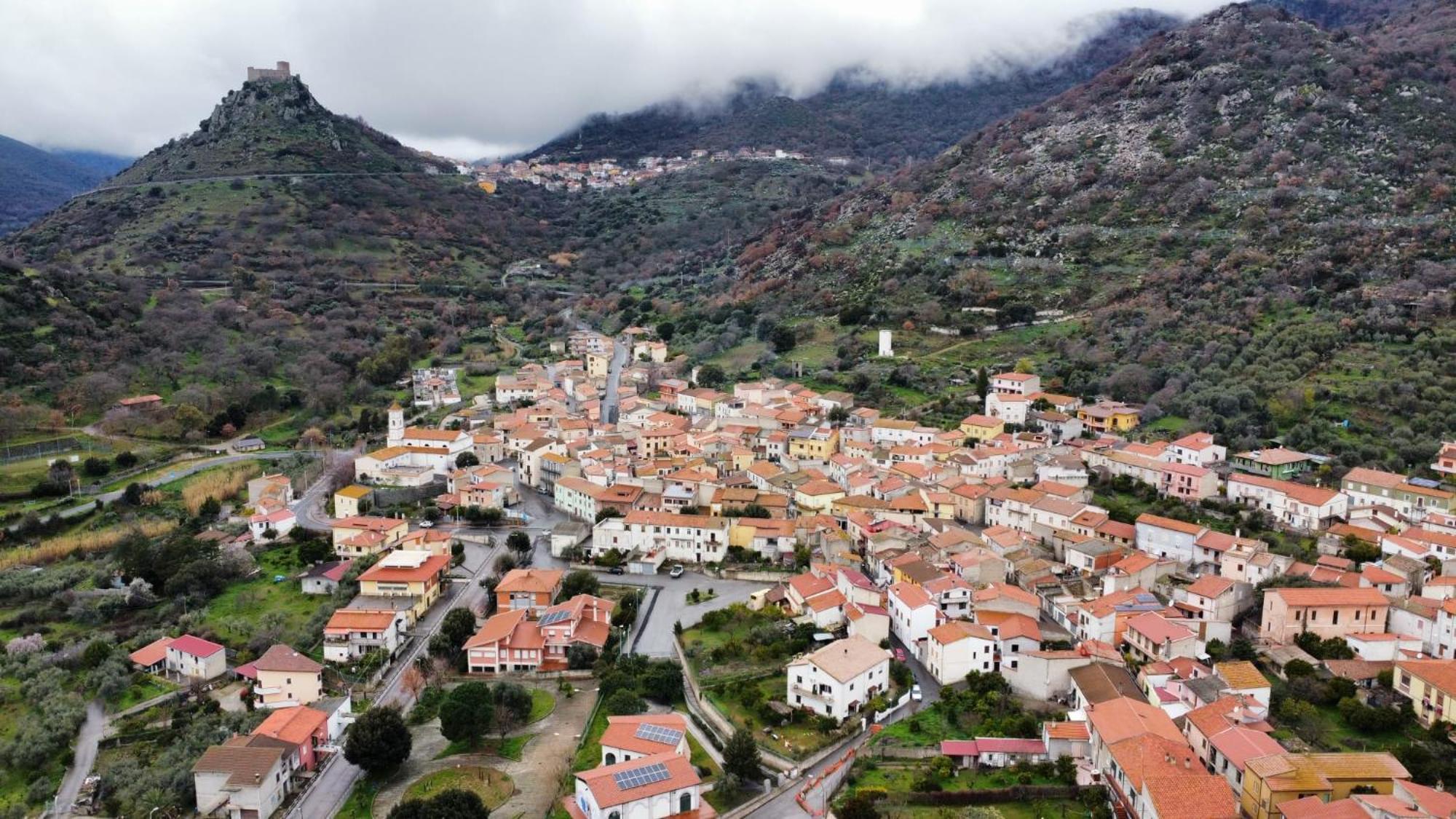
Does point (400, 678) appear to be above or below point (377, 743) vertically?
below

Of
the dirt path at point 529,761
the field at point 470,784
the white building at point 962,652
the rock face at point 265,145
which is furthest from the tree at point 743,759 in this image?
the rock face at point 265,145

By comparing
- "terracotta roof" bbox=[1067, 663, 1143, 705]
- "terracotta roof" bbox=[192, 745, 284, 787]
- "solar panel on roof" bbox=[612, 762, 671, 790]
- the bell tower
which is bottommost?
"terracotta roof" bbox=[192, 745, 284, 787]

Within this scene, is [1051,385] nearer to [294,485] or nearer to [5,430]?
[294,485]

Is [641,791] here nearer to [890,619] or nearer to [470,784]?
[470,784]

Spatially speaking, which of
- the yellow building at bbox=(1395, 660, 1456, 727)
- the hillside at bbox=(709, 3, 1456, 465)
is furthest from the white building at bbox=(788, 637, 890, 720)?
the hillside at bbox=(709, 3, 1456, 465)

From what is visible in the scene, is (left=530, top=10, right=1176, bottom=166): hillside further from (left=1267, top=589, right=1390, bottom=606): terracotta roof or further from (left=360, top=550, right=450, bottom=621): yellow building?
(left=1267, top=589, right=1390, bottom=606): terracotta roof

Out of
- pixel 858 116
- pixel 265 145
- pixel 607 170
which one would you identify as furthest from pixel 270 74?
pixel 858 116

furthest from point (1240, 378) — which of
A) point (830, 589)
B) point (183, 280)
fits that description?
point (183, 280)
